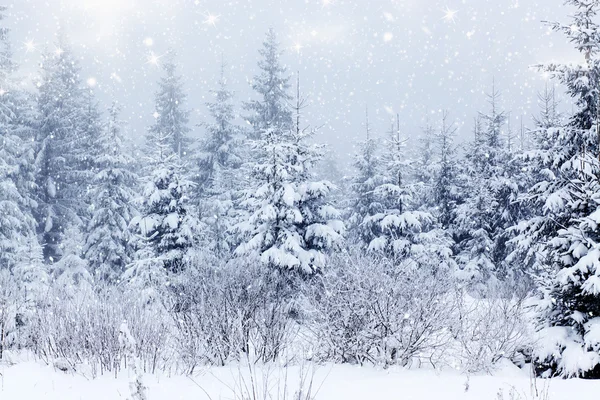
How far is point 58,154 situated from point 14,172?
4182 millimetres

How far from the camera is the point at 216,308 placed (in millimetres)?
10898

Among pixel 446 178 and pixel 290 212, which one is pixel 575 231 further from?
pixel 446 178

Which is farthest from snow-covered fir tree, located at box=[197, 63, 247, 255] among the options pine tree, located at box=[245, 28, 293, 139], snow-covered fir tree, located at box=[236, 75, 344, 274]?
snow-covered fir tree, located at box=[236, 75, 344, 274]

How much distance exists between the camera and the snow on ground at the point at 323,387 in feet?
24.9

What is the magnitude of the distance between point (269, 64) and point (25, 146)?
15.4 meters

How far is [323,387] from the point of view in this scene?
8352 millimetres

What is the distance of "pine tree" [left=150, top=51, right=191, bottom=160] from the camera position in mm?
35719

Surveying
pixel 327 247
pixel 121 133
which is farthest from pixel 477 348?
pixel 121 133

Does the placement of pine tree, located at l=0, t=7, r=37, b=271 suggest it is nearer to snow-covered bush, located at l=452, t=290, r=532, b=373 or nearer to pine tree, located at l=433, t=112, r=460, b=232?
snow-covered bush, located at l=452, t=290, r=532, b=373

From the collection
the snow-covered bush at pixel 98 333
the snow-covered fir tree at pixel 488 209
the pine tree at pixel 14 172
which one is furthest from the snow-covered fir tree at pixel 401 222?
the pine tree at pixel 14 172

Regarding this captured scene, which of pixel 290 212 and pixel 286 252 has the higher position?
pixel 290 212

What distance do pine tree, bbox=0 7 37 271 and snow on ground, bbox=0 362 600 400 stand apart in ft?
40.3

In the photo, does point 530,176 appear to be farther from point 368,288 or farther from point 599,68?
point 368,288

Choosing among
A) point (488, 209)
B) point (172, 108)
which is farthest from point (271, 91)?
point (488, 209)
